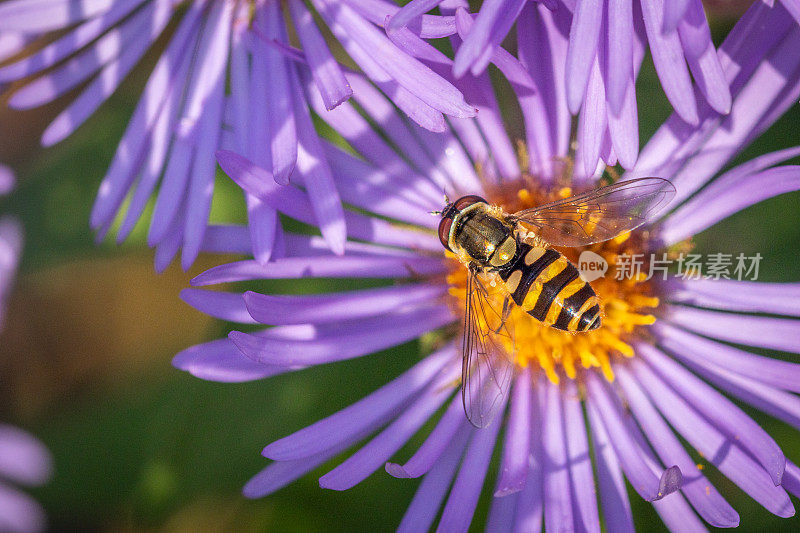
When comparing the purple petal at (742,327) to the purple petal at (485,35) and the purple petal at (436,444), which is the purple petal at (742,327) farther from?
the purple petal at (485,35)

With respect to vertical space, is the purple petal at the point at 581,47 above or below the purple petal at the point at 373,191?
above

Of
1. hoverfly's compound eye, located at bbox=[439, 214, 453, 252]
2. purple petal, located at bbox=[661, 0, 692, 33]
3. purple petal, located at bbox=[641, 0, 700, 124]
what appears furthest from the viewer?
hoverfly's compound eye, located at bbox=[439, 214, 453, 252]

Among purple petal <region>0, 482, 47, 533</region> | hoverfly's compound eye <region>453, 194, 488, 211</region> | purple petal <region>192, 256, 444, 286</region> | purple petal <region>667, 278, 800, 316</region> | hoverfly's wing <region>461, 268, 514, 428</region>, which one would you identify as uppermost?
hoverfly's compound eye <region>453, 194, 488, 211</region>

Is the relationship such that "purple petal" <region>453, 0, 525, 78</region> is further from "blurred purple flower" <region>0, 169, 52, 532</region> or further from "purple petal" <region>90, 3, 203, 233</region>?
"blurred purple flower" <region>0, 169, 52, 532</region>

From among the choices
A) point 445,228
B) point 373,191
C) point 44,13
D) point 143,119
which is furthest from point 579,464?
point 44,13

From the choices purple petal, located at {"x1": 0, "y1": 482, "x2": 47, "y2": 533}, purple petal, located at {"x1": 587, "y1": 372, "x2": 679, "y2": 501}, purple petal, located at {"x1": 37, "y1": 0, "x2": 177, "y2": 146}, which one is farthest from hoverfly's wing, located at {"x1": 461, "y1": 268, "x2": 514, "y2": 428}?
purple petal, located at {"x1": 0, "y1": 482, "x2": 47, "y2": 533}

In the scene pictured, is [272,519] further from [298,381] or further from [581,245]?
[581,245]

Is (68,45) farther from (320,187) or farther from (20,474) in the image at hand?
(20,474)

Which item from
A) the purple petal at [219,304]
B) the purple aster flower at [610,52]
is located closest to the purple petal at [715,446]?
the purple aster flower at [610,52]
